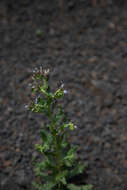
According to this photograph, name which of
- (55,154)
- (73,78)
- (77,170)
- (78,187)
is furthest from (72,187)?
(73,78)

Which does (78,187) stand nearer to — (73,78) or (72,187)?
(72,187)

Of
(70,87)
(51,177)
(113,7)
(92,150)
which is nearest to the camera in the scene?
(51,177)

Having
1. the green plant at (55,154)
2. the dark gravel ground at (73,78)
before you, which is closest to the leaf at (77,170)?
the green plant at (55,154)

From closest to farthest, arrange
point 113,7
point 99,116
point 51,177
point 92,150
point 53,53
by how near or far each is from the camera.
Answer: point 51,177
point 92,150
point 99,116
point 53,53
point 113,7

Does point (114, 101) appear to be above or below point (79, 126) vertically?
above

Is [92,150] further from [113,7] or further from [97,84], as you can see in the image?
[113,7]

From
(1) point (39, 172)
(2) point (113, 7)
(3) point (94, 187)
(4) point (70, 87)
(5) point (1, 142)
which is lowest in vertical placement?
(3) point (94, 187)

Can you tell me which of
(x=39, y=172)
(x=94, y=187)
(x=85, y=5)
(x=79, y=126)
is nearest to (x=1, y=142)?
(x=39, y=172)

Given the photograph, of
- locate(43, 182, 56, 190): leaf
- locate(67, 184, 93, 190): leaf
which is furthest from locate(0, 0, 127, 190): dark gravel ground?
locate(43, 182, 56, 190): leaf
